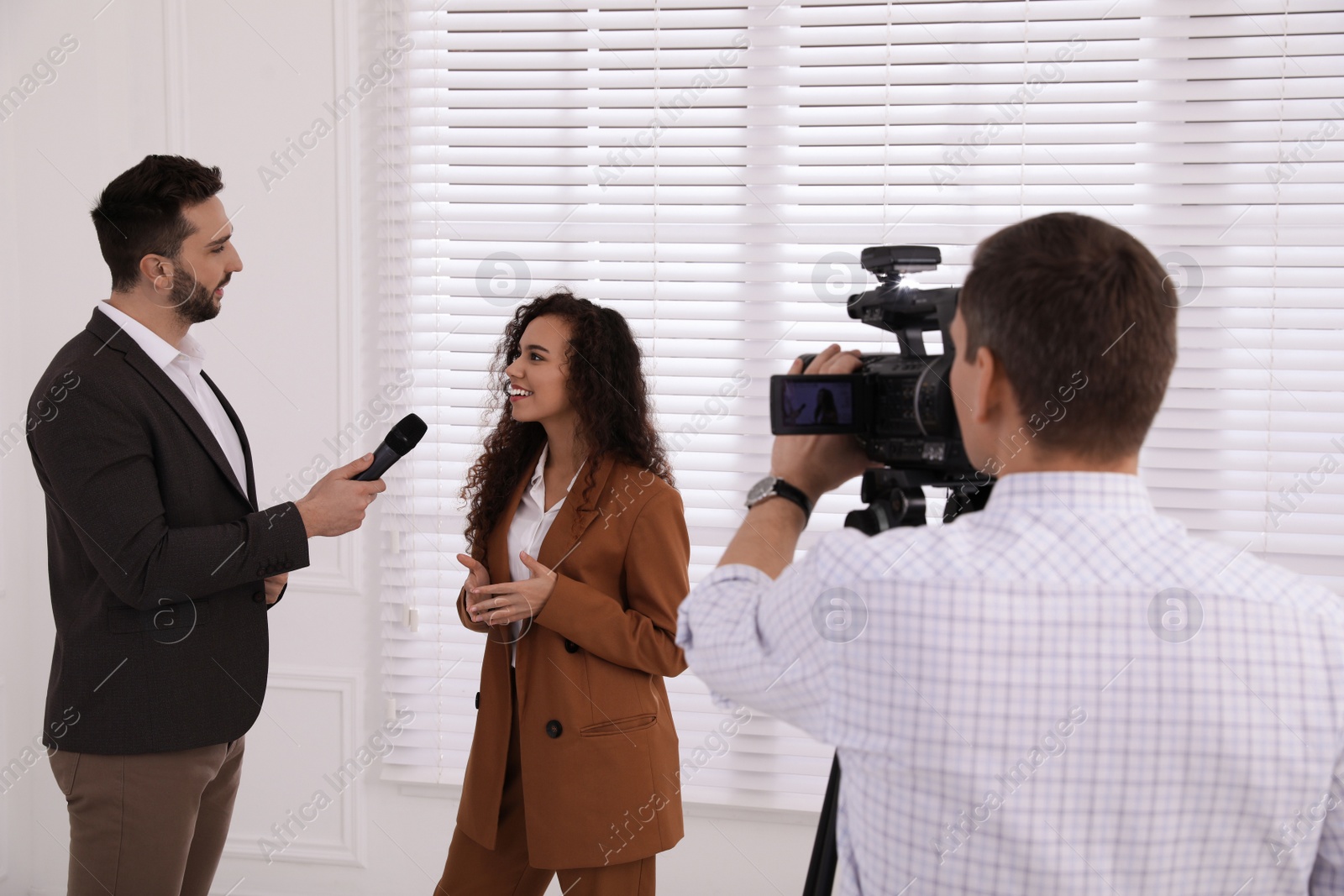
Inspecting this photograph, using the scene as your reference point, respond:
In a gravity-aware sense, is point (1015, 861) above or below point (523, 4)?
below

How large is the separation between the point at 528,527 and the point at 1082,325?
134 cm

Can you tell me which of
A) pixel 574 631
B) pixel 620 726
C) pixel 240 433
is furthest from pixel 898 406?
pixel 240 433

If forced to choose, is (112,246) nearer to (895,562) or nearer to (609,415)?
(609,415)

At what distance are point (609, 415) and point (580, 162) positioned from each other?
995mm

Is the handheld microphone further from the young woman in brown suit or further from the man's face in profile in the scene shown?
the man's face in profile

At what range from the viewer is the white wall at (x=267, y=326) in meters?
2.68

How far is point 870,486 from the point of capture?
Result: 1.14m

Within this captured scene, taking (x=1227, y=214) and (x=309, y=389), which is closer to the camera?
(x=1227, y=214)

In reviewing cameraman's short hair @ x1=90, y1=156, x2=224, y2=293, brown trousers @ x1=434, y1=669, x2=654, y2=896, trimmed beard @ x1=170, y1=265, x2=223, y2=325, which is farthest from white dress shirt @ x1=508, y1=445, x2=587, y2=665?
cameraman's short hair @ x1=90, y1=156, x2=224, y2=293

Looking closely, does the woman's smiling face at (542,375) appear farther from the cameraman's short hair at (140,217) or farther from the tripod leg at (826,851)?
the tripod leg at (826,851)

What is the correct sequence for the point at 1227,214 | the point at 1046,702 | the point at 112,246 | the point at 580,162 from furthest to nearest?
the point at 580,162 < the point at 1227,214 < the point at 112,246 < the point at 1046,702

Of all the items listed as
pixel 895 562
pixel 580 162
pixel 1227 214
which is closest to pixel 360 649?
pixel 580 162

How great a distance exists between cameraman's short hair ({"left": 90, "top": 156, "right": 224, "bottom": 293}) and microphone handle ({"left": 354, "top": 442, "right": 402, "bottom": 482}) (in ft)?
1.81

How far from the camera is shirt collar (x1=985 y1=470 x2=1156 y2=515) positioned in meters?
0.84
